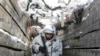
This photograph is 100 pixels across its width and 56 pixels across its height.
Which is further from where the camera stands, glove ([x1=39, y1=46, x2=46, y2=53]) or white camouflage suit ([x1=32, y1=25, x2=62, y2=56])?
glove ([x1=39, y1=46, x2=46, y2=53])

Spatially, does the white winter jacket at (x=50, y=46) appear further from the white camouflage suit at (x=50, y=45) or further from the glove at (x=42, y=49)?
the glove at (x=42, y=49)

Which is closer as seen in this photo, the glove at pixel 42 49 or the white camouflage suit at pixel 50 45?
the white camouflage suit at pixel 50 45

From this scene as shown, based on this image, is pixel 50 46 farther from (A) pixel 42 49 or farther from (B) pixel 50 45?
(A) pixel 42 49

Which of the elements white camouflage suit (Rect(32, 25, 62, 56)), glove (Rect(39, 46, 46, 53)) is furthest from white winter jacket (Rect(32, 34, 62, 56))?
glove (Rect(39, 46, 46, 53))

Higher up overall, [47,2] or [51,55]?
[47,2]

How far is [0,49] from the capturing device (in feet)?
10.5

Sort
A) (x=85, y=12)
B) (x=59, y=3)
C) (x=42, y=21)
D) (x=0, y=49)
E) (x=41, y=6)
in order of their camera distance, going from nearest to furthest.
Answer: (x=0, y=49) → (x=85, y=12) → (x=42, y=21) → (x=41, y=6) → (x=59, y=3)

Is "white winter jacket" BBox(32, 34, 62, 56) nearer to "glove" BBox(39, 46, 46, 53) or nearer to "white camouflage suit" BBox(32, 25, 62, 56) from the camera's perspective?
"white camouflage suit" BBox(32, 25, 62, 56)

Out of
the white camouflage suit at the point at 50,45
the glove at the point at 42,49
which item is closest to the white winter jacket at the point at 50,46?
the white camouflage suit at the point at 50,45

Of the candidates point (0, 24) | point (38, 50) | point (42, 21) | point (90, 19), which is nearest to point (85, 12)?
point (90, 19)

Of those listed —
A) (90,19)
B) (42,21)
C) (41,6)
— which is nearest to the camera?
(90,19)

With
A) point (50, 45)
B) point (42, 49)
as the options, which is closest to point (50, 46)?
point (50, 45)

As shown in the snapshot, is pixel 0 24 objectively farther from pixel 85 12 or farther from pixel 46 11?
pixel 46 11

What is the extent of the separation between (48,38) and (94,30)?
10.5 ft
